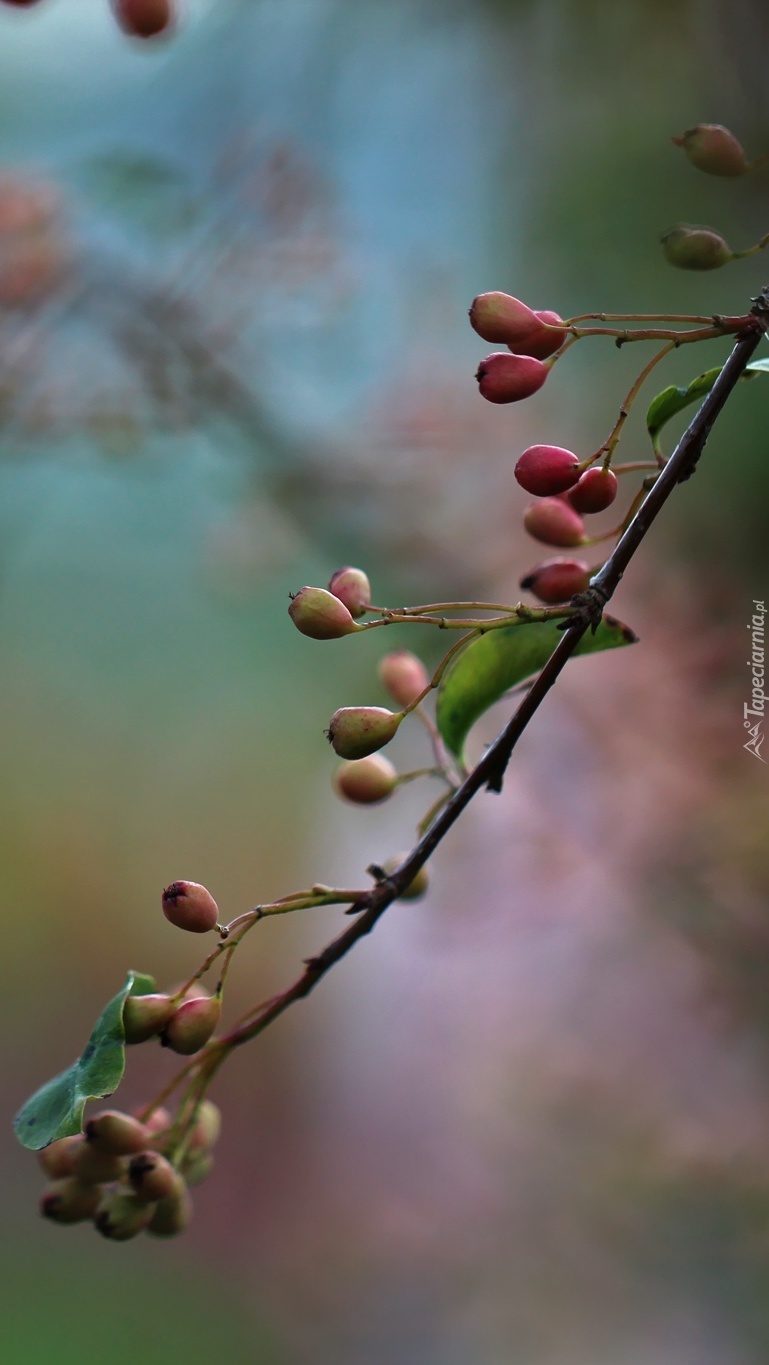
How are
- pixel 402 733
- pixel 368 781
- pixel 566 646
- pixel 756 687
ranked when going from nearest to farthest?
pixel 566 646, pixel 368 781, pixel 756 687, pixel 402 733

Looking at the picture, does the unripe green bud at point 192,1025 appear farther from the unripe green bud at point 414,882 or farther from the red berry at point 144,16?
the red berry at point 144,16

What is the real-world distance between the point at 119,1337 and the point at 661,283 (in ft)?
4.26

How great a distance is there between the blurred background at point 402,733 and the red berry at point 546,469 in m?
0.48

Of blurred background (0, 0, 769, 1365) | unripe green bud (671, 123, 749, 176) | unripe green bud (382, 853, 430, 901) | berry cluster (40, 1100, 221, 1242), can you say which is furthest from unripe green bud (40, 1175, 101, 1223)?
blurred background (0, 0, 769, 1365)

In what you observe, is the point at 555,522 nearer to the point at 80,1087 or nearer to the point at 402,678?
the point at 402,678

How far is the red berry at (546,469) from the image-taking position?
0.29 m

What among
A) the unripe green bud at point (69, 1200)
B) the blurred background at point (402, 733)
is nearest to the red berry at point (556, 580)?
the unripe green bud at point (69, 1200)

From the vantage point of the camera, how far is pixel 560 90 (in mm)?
1109

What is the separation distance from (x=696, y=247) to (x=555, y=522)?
3.5 inches

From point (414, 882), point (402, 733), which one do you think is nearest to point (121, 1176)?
point (414, 882)

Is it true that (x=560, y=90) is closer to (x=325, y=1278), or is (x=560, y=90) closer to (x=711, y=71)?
(x=711, y=71)

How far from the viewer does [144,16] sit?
17.1 inches

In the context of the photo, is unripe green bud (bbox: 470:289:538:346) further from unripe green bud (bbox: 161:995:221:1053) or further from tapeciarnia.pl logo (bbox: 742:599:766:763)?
tapeciarnia.pl logo (bbox: 742:599:766:763)

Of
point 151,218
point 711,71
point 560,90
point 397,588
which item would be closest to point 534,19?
point 560,90
